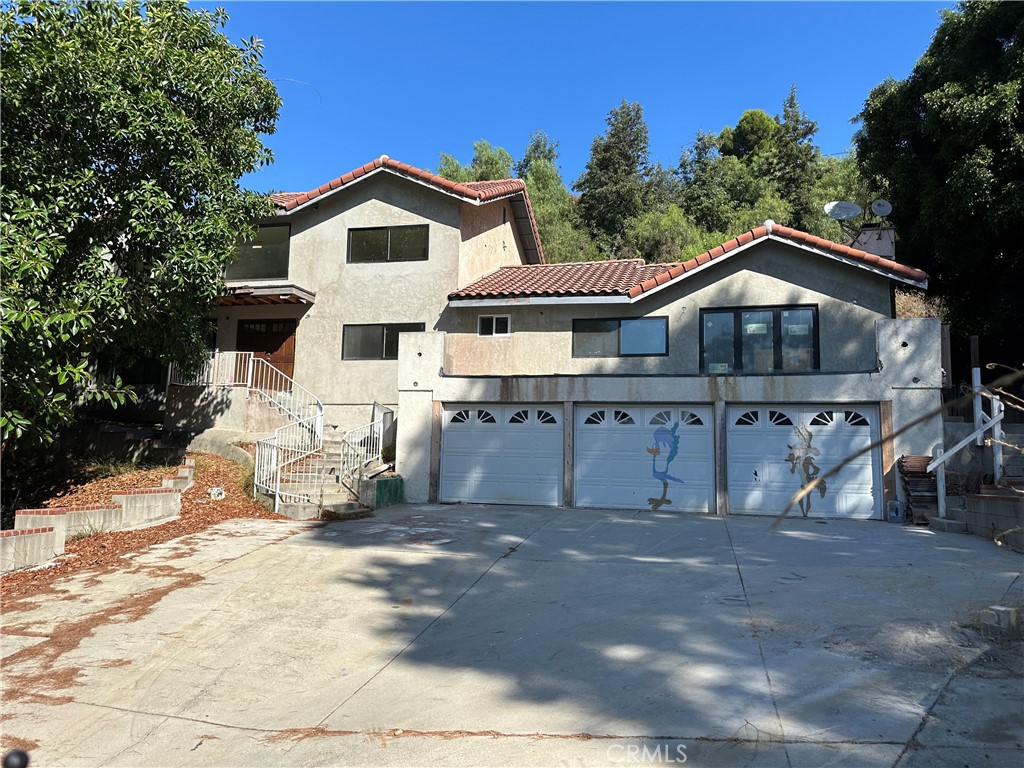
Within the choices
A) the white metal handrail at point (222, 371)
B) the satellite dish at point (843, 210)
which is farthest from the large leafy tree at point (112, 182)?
the satellite dish at point (843, 210)

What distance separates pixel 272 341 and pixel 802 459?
43.0 feet

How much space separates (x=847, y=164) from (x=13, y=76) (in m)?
35.5

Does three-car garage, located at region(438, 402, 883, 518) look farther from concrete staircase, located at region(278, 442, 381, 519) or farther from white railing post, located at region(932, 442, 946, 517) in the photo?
concrete staircase, located at region(278, 442, 381, 519)

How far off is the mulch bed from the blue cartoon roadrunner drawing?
690 centimetres

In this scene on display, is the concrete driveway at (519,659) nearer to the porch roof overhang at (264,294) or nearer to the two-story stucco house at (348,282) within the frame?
the two-story stucco house at (348,282)

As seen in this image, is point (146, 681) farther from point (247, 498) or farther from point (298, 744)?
point (247, 498)

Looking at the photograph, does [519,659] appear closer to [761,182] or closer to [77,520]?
[77,520]

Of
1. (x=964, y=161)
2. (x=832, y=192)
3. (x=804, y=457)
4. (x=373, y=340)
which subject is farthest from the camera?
(x=832, y=192)

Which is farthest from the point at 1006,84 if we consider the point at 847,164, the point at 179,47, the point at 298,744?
the point at 847,164

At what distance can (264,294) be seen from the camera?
1642cm

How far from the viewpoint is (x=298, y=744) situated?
4031mm

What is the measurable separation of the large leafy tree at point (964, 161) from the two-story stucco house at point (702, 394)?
9.70ft

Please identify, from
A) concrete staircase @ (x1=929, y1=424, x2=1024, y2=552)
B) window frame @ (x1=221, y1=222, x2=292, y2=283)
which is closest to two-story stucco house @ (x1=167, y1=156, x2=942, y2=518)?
window frame @ (x1=221, y1=222, x2=292, y2=283)

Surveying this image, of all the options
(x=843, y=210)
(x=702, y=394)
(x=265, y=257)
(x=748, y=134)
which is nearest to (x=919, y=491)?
(x=702, y=394)
